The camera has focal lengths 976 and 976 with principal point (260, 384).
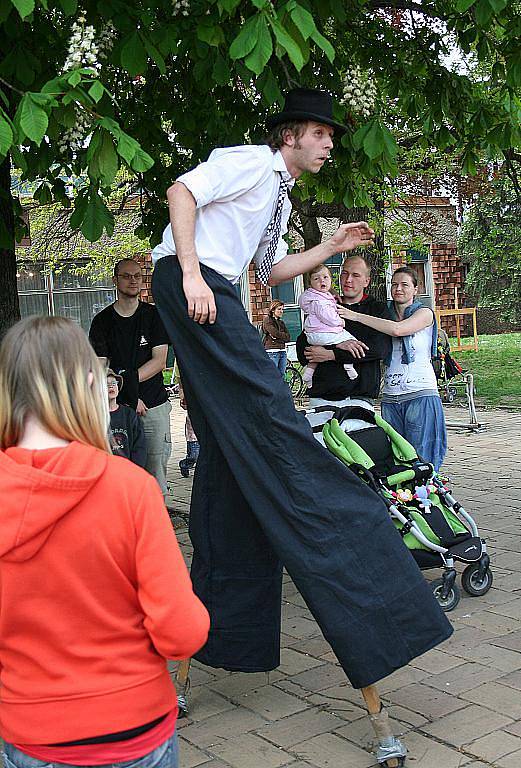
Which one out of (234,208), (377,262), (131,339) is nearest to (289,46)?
(234,208)

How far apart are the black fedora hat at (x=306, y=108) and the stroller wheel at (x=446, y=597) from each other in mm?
2626

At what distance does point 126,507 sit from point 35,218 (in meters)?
18.0

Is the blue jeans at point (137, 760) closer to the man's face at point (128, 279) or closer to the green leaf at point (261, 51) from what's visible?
the green leaf at point (261, 51)

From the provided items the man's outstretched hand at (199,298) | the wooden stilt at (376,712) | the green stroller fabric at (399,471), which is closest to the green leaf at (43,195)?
the green stroller fabric at (399,471)

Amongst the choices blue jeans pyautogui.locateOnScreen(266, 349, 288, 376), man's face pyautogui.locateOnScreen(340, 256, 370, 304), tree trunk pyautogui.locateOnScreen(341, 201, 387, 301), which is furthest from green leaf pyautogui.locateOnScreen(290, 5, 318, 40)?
blue jeans pyautogui.locateOnScreen(266, 349, 288, 376)

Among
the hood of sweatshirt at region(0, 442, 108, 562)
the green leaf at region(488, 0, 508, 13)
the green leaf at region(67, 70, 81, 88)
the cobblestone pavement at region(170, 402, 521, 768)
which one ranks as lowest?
the cobblestone pavement at region(170, 402, 521, 768)

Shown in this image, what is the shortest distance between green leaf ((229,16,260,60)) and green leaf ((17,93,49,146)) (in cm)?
75

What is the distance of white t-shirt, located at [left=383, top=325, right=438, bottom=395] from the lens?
692 centimetres

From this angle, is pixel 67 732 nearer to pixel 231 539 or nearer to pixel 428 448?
pixel 231 539

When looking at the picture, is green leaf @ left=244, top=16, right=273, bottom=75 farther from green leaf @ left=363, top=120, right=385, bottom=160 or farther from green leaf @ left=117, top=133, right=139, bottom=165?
green leaf @ left=363, top=120, right=385, bottom=160

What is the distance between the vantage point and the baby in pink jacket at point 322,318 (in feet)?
19.8

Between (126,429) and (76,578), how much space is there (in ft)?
12.7

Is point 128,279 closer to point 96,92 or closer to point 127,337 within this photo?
point 127,337

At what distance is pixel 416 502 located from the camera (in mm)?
5605
